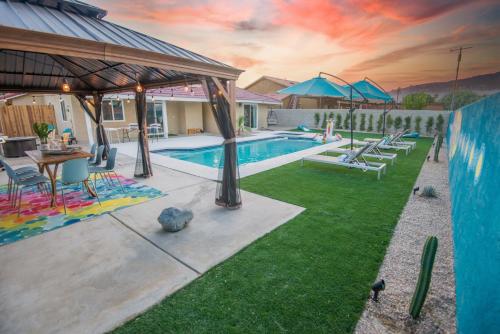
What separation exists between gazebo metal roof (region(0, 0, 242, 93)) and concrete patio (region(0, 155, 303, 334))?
8.43ft

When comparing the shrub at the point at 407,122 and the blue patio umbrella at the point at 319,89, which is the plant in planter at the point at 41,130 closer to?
the blue patio umbrella at the point at 319,89

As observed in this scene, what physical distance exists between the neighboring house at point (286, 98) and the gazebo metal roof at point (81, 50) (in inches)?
974

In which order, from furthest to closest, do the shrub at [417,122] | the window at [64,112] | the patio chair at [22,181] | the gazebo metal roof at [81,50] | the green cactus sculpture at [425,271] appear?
1. the shrub at [417,122]
2. the window at [64,112]
3. the patio chair at [22,181]
4. the gazebo metal roof at [81,50]
5. the green cactus sculpture at [425,271]

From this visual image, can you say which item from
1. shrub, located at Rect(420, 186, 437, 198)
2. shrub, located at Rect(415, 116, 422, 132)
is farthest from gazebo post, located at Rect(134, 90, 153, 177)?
shrub, located at Rect(415, 116, 422, 132)

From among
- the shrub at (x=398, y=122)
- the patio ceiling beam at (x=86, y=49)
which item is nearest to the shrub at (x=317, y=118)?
the shrub at (x=398, y=122)

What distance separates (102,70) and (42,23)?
3848mm

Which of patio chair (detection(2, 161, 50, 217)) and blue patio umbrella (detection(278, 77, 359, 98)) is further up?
blue patio umbrella (detection(278, 77, 359, 98))

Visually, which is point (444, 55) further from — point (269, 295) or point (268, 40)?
point (269, 295)

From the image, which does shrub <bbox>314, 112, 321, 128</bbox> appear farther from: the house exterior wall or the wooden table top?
the wooden table top

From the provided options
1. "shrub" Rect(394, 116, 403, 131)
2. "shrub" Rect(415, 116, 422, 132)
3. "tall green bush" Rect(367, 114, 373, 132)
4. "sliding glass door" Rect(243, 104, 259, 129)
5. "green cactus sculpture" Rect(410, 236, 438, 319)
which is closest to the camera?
"green cactus sculpture" Rect(410, 236, 438, 319)

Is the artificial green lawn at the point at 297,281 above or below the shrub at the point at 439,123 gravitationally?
below

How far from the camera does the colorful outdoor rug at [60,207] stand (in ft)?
13.1

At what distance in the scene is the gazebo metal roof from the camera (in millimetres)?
2461

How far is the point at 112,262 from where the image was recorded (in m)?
3.11
